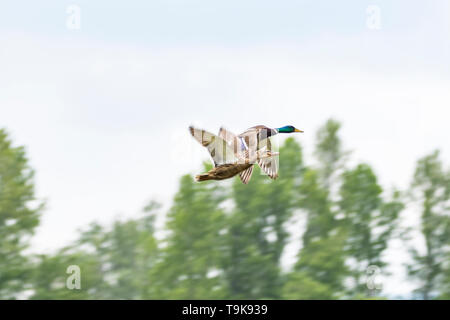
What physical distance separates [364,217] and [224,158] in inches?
1077

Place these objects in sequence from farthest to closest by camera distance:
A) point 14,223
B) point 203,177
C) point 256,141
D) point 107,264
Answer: point 107,264
point 14,223
point 256,141
point 203,177

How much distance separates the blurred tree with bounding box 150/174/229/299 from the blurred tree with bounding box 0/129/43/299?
549 centimetres

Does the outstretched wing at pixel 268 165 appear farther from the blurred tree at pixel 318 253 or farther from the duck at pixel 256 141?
the blurred tree at pixel 318 253

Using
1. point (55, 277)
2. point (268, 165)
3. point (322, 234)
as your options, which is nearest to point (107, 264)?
point (55, 277)

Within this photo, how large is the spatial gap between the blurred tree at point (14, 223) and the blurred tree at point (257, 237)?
7.96 metres

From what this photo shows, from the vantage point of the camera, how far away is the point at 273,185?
28.0 meters

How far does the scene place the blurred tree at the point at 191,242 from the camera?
91.9ft

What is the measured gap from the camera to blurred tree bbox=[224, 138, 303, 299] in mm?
28312

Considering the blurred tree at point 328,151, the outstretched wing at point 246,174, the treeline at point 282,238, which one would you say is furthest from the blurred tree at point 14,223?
the outstretched wing at point 246,174

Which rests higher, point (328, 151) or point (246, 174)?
point (328, 151)

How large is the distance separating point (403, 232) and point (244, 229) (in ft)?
20.8

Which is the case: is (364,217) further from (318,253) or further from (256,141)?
(256,141)

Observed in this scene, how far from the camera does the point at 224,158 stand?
2.96 m
